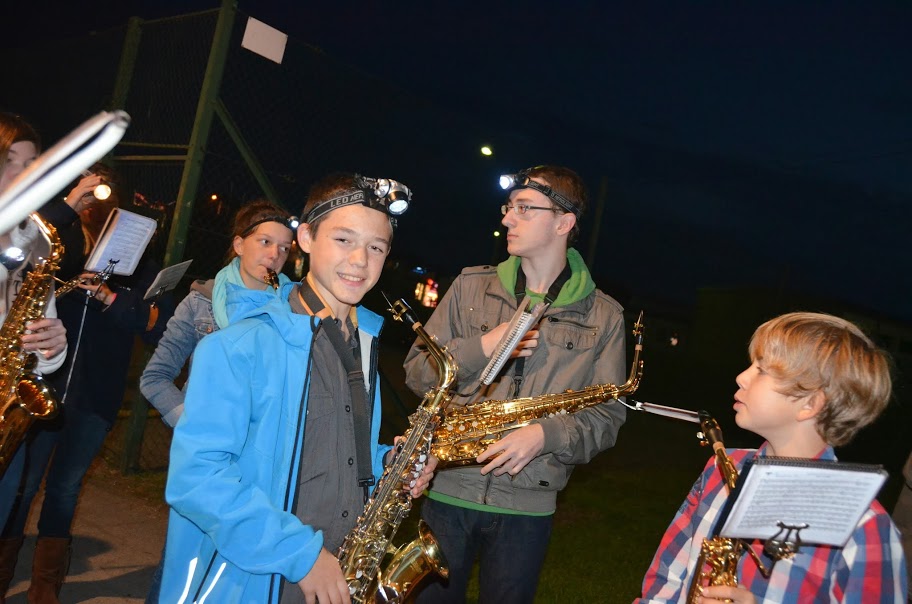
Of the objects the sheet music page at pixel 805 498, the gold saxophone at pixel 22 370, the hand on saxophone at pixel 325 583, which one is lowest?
the hand on saxophone at pixel 325 583

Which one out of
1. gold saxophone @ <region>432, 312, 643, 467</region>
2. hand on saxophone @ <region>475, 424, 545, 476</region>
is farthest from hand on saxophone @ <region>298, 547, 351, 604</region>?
gold saxophone @ <region>432, 312, 643, 467</region>

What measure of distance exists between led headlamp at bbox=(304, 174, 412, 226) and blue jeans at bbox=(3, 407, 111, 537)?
2403 mm

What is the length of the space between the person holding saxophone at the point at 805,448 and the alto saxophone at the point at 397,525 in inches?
38.0

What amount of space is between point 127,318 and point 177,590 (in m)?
2.70

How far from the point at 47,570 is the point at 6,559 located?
0.83ft

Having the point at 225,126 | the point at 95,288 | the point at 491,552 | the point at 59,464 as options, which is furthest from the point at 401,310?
the point at 225,126

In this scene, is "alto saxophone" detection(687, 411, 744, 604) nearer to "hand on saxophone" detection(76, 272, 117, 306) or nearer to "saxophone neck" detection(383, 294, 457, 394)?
"saxophone neck" detection(383, 294, 457, 394)

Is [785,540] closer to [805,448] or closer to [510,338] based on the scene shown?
[805,448]

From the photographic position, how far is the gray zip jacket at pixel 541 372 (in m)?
3.33

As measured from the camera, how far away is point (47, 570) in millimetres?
4027

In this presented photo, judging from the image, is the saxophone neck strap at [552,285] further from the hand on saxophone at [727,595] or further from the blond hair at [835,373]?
the hand on saxophone at [727,595]

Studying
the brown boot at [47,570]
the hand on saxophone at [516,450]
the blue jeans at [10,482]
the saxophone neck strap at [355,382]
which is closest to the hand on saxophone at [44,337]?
the blue jeans at [10,482]

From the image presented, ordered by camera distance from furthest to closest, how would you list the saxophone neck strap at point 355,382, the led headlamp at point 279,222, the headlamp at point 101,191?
1. the led headlamp at point 279,222
2. the headlamp at point 101,191
3. the saxophone neck strap at point 355,382

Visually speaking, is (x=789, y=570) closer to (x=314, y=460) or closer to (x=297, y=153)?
(x=314, y=460)
